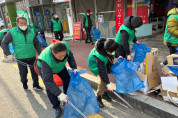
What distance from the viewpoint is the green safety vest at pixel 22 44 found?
3039mm

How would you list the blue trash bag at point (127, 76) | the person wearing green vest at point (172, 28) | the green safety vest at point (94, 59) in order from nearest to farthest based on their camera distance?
1. the green safety vest at point (94, 59)
2. the blue trash bag at point (127, 76)
3. the person wearing green vest at point (172, 28)

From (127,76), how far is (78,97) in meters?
0.90

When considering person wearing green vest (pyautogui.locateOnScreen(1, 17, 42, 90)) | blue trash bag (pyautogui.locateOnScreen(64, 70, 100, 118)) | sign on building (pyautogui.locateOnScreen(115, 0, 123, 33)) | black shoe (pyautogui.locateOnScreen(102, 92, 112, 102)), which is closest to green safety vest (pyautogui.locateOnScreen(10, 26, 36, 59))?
person wearing green vest (pyautogui.locateOnScreen(1, 17, 42, 90))

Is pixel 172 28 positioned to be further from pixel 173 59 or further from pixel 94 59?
pixel 94 59

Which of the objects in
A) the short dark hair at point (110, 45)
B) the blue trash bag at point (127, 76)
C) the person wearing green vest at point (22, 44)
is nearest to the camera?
the short dark hair at point (110, 45)

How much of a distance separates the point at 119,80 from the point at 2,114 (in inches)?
87.4

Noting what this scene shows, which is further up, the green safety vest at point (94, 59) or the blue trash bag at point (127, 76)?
the green safety vest at point (94, 59)

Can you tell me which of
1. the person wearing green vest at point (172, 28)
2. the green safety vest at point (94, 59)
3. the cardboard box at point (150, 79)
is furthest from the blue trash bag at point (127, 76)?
the person wearing green vest at point (172, 28)

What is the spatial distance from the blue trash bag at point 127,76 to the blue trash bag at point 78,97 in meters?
0.55

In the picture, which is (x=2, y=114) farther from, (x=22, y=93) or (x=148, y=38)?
(x=148, y=38)

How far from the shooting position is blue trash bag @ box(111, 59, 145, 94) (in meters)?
2.56

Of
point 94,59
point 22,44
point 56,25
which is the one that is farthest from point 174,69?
point 56,25

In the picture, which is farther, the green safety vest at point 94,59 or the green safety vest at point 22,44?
the green safety vest at point 22,44

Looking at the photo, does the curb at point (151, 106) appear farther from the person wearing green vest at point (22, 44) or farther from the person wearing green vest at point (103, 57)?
the person wearing green vest at point (22, 44)
